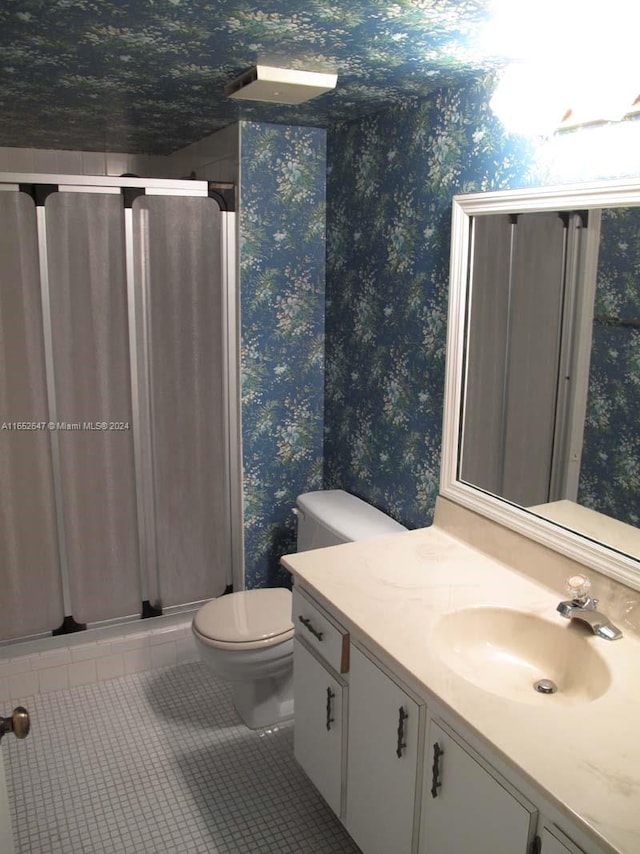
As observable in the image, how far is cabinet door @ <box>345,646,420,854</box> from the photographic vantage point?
161 cm

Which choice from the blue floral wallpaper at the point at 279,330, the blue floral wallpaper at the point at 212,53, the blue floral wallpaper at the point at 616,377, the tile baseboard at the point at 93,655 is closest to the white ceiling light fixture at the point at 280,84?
the blue floral wallpaper at the point at 212,53

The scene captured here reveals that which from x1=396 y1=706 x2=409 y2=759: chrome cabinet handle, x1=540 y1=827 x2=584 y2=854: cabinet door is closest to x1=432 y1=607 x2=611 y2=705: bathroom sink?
x1=396 y1=706 x2=409 y2=759: chrome cabinet handle

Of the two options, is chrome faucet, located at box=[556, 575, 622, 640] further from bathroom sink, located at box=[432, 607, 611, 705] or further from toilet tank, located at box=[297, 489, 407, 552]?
toilet tank, located at box=[297, 489, 407, 552]

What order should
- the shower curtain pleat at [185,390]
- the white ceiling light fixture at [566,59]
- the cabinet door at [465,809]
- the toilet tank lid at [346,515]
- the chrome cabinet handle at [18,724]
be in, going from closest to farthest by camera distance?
the chrome cabinet handle at [18,724]
the cabinet door at [465,809]
the white ceiling light fixture at [566,59]
the toilet tank lid at [346,515]
the shower curtain pleat at [185,390]

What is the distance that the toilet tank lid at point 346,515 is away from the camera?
2.54m

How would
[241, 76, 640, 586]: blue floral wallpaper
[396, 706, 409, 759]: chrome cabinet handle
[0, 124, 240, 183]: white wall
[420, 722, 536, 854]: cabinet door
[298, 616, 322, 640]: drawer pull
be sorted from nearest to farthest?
[420, 722, 536, 854]: cabinet door, [396, 706, 409, 759]: chrome cabinet handle, [298, 616, 322, 640]: drawer pull, [241, 76, 640, 586]: blue floral wallpaper, [0, 124, 240, 183]: white wall

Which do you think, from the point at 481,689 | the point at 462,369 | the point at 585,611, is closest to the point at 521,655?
the point at 585,611

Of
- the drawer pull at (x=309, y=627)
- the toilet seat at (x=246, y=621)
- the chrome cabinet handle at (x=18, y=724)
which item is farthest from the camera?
the toilet seat at (x=246, y=621)

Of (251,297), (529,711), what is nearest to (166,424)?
(251,297)

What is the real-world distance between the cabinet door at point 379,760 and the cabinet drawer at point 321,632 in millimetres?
44

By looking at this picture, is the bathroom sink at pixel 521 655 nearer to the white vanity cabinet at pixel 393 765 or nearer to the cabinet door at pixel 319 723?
the white vanity cabinet at pixel 393 765

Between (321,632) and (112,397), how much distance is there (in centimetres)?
134

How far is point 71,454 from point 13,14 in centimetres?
159

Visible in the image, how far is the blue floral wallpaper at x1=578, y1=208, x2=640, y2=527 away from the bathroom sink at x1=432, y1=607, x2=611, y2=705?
33 cm
